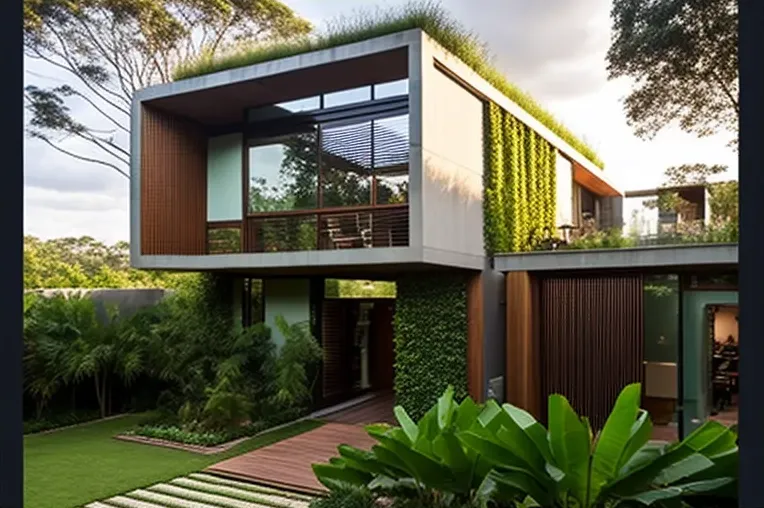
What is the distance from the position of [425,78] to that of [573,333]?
15.6ft

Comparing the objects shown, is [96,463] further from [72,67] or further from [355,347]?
[72,67]

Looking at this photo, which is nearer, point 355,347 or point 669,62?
point 355,347

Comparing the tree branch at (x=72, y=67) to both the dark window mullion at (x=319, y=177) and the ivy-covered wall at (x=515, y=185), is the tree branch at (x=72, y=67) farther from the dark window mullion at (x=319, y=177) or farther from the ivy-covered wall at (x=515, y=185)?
the ivy-covered wall at (x=515, y=185)

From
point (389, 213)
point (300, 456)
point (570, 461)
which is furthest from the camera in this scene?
point (389, 213)

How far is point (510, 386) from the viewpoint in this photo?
1002 cm

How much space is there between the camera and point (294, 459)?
8133mm

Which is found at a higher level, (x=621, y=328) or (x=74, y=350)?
(x=621, y=328)

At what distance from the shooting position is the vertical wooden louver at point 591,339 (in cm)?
923

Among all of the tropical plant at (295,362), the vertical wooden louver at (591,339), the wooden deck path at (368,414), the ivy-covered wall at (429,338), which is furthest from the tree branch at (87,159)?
the vertical wooden louver at (591,339)

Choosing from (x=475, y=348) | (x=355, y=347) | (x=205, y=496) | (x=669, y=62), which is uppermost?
(x=669, y=62)

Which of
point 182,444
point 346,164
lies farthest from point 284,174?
point 182,444

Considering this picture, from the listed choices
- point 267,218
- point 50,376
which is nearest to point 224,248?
point 267,218

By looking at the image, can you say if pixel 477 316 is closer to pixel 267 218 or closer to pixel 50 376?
pixel 267 218

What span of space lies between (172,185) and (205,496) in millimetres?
6481
